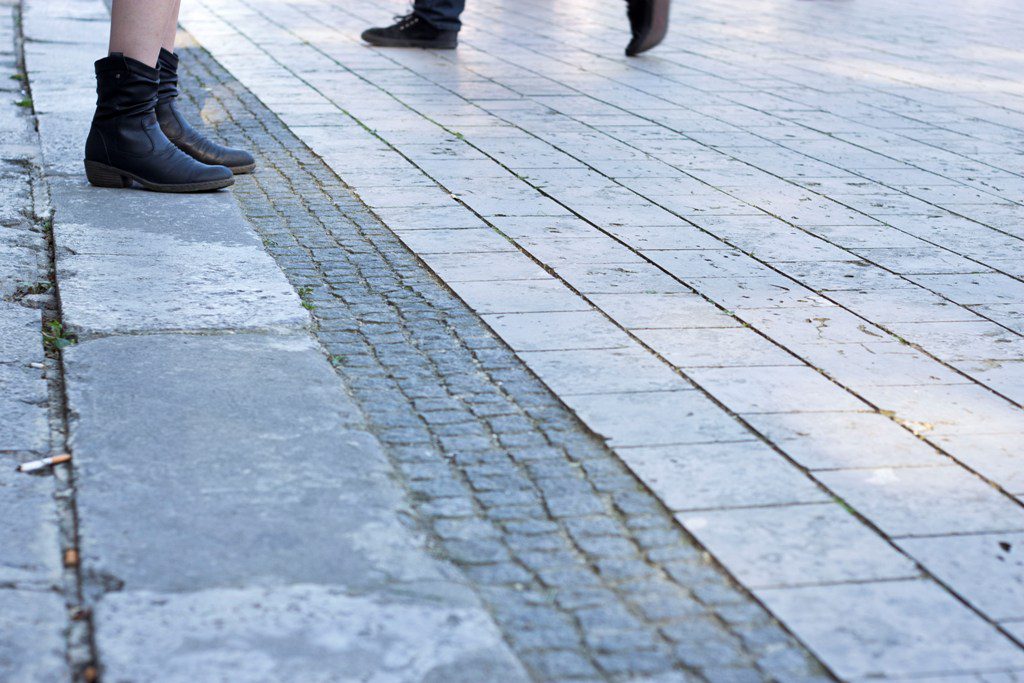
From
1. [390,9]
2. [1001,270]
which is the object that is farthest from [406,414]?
[390,9]

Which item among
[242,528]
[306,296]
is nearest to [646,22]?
[306,296]

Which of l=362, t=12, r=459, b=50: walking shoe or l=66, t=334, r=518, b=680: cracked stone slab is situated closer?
l=66, t=334, r=518, b=680: cracked stone slab

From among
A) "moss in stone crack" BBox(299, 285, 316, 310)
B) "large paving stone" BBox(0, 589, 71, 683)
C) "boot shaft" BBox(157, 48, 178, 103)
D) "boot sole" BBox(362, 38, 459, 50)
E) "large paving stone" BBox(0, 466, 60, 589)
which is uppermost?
"boot shaft" BBox(157, 48, 178, 103)

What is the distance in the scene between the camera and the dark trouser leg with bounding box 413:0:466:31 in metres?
8.10

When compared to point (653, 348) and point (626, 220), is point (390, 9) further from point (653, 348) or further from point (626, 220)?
point (653, 348)

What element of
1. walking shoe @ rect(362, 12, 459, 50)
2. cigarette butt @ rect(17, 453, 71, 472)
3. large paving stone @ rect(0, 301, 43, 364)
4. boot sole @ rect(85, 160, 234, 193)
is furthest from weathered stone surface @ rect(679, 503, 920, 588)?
walking shoe @ rect(362, 12, 459, 50)

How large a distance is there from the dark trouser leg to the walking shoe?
0.06m

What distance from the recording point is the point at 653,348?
124 inches

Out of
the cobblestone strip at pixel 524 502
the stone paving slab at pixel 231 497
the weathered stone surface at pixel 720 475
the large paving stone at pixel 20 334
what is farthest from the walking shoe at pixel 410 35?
the weathered stone surface at pixel 720 475

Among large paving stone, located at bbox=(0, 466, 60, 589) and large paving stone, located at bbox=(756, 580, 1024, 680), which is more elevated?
large paving stone, located at bbox=(756, 580, 1024, 680)

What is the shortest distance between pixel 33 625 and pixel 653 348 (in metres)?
1.65

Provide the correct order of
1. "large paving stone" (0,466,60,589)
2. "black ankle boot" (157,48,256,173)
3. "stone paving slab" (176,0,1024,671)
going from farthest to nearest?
"black ankle boot" (157,48,256,173) → "stone paving slab" (176,0,1024,671) → "large paving stone" (0,466,60,589)

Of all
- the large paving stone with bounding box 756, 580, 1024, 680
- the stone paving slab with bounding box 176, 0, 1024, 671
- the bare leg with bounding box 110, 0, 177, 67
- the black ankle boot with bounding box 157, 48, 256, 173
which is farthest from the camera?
the black ankle boot with bounding box 157, 48, 256, 173

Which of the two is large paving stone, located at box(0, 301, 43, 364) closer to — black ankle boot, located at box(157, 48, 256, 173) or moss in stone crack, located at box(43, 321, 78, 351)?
moss in stone crack, located at box(43, 321, 78, 351)
